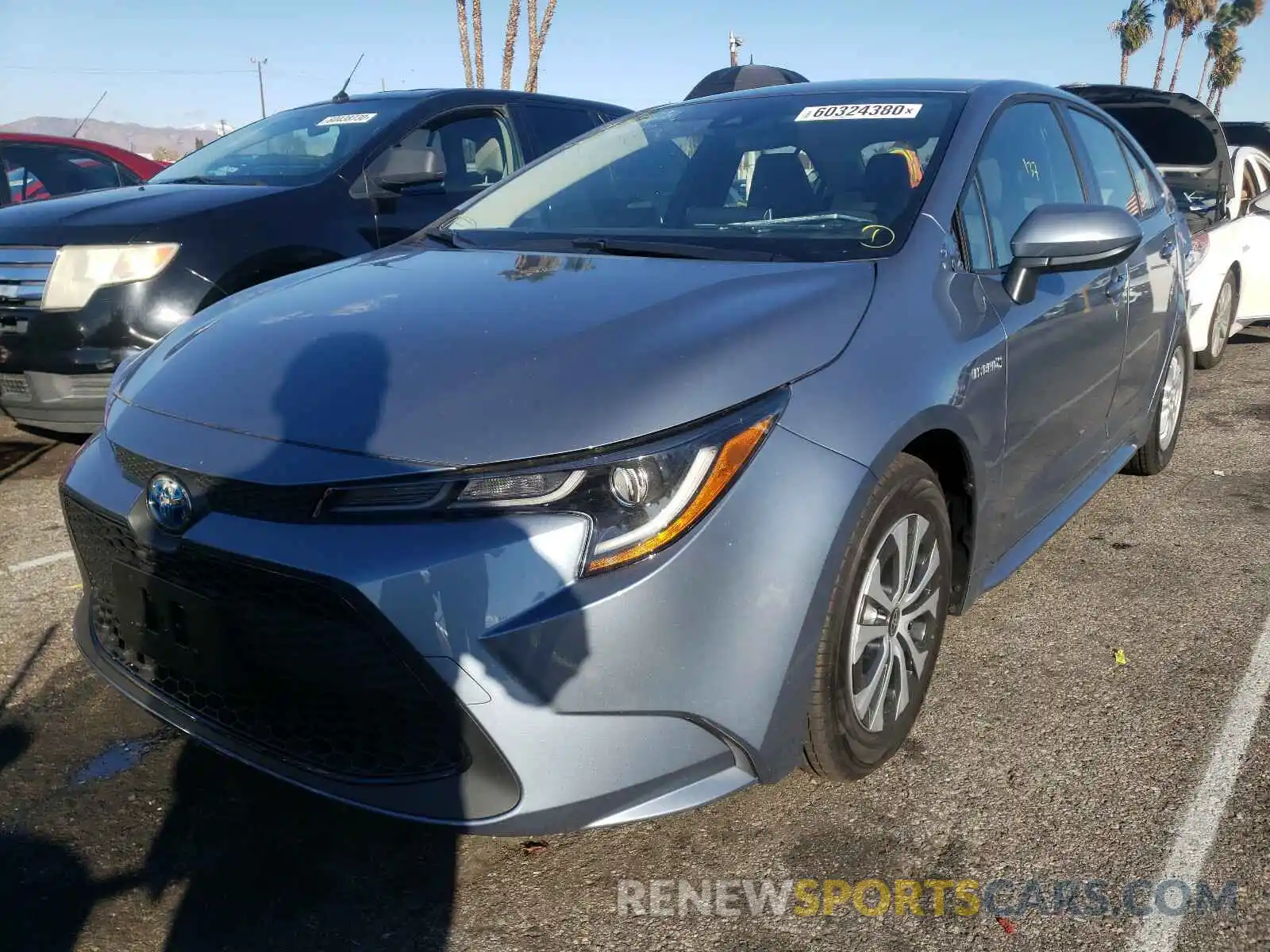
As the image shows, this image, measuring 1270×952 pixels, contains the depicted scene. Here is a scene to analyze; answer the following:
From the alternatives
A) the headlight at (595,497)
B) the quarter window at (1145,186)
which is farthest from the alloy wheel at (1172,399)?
the headlight at (595,497)

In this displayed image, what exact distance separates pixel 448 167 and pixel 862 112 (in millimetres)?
3045

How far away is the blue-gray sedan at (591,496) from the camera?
1.83 metres

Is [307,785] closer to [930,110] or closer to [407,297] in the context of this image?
[407,297]

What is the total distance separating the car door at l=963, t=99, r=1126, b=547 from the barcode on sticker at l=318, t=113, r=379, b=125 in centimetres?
335

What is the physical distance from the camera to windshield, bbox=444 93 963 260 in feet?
9.08

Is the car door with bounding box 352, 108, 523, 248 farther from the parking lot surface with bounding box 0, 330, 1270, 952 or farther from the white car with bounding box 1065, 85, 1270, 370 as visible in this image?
the white car with bounding box 1065, 85, 1270, 370

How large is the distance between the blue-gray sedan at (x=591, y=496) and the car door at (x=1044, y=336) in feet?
0.10

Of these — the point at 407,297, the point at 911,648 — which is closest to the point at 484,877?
the point at 911,648

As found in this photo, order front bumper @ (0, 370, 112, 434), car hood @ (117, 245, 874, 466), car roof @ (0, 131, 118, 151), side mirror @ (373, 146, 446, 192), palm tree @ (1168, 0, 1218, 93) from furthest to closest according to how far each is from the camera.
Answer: palm tree @ (1168, 0, 1218, 93)
car roof @ (0, 131, 118, 151)
side mirror @ (373, 146, 446, 192)
front bumper @ (0, 370, 112, 434)
car hood @ (117, 245, 874, 466)

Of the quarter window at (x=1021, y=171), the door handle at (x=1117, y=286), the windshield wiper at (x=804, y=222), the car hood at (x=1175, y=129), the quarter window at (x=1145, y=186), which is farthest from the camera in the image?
the car hood at (x=1175, y=129)

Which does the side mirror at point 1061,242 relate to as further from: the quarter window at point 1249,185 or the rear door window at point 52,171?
the rear door window at point 52,171

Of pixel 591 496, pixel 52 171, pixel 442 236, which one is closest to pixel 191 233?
pixel 442 236

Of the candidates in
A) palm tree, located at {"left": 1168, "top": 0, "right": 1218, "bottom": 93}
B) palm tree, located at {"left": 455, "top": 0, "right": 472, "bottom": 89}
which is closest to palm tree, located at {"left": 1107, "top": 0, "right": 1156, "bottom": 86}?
palm tree, located at {"left": 1168, "top": 0, "right": 1218, "bottom": 93}

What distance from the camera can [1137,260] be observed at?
3.82m
